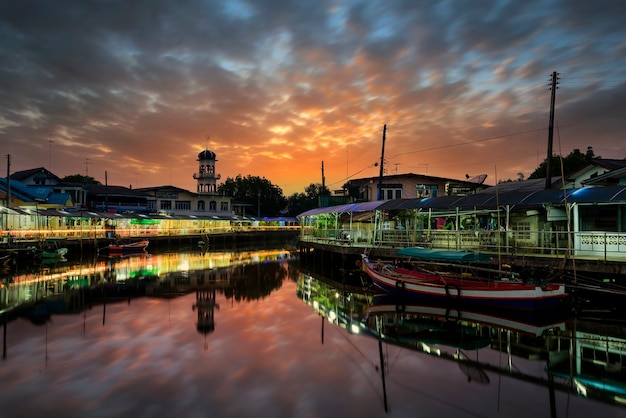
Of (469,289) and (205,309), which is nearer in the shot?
(469,289)

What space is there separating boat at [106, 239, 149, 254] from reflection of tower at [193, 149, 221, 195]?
2867 cm

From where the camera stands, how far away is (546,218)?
22625 mm

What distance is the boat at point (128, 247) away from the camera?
1716 inches

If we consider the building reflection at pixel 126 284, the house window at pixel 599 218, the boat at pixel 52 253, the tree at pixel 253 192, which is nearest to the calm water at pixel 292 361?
the building reflection at pixel 126 284

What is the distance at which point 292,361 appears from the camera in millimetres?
11227

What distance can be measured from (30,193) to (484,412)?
52972mm

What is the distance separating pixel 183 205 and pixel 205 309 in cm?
5803

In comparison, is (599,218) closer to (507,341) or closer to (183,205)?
(507,341)

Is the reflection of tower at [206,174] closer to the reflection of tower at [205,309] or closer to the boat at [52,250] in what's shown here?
the boat at [52,250]

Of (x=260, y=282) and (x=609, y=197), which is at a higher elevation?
(x=609, y=197)

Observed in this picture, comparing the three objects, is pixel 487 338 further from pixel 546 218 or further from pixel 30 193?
pixel 30 193

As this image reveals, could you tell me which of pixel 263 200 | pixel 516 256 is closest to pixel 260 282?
pixel 516 256

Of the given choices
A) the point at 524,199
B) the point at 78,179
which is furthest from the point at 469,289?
the point at 78,179

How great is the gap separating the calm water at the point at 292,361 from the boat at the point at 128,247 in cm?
2462
